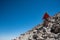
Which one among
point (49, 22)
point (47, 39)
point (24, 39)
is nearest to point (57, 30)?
point (47, 39)

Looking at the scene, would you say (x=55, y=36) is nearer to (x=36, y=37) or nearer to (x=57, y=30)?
(x=57, y=30)

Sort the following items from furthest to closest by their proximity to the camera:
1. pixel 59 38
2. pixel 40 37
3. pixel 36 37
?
pixel 36 37, pixel 40 37, pixel 59 38

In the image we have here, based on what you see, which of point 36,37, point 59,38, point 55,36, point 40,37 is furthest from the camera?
point 36,37

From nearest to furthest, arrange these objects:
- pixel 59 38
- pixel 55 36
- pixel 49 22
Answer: pixel 59 38
pixel 55 36
pixel 49 22

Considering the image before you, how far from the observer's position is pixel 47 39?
35156 millimetres

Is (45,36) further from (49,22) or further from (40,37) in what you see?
(49,22)

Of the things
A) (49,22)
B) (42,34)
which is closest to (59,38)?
(42,34)

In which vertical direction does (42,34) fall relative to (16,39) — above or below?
below

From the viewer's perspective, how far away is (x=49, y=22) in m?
47.2

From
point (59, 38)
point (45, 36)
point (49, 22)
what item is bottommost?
point (59, 38)

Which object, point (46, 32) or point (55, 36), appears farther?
point (46, 32)

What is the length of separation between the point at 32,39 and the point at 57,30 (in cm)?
719

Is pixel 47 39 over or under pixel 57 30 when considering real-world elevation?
under

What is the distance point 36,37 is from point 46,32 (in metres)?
2.94
